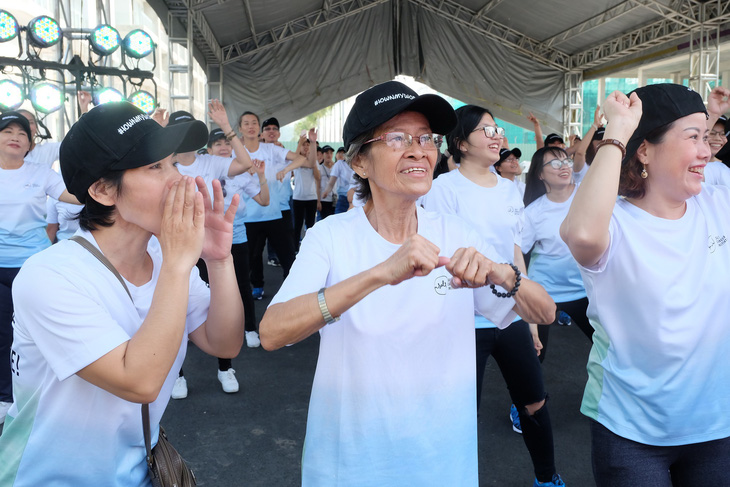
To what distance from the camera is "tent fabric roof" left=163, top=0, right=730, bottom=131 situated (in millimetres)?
15008

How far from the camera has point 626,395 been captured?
2.00 metres

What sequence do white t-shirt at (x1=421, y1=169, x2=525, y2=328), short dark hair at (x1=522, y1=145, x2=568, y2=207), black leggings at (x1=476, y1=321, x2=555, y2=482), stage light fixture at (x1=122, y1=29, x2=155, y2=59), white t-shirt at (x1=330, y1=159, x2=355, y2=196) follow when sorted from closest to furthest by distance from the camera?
1. black leggings at (x1=476, y1=321, x2=555, y2=482)
2. white t-shirt at (x1=421, y1=169, x2=525, y2=328)
3. short dark hair at (x1=522, y1=145, x2=568, y2=207)
4. stage light fixture at (x1=122, y1=29, x2=155, y2=59)
5. white t-shirt at (x1=330, y1=159, x2=355, y2=196)

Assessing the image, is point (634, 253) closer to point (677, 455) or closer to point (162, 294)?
point (677, 455)

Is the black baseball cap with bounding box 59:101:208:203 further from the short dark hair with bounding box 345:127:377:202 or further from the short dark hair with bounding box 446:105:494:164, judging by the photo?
the short dark hair with bounding box 446:105:494:164

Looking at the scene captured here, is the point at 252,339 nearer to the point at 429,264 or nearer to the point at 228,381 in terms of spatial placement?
the point at 228,381

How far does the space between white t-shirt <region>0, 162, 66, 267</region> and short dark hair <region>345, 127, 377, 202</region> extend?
3.25 metres

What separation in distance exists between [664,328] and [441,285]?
76cm

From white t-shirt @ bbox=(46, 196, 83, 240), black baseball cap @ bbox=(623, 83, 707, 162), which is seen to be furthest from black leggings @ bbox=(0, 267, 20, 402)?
black baseball cap @ bbox=(623, 83, 707, 162)

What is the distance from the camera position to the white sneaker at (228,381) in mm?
4742

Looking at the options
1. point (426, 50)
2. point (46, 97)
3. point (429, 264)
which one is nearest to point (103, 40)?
point (46, 97)

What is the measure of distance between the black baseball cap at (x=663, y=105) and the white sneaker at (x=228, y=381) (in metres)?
3.65

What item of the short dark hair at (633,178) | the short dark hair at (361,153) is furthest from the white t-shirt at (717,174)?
the short dark hair at (361,153)

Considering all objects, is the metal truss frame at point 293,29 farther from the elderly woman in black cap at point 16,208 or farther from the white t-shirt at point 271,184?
the elderly woman in black cap at point 16,208

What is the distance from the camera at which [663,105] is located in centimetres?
201
